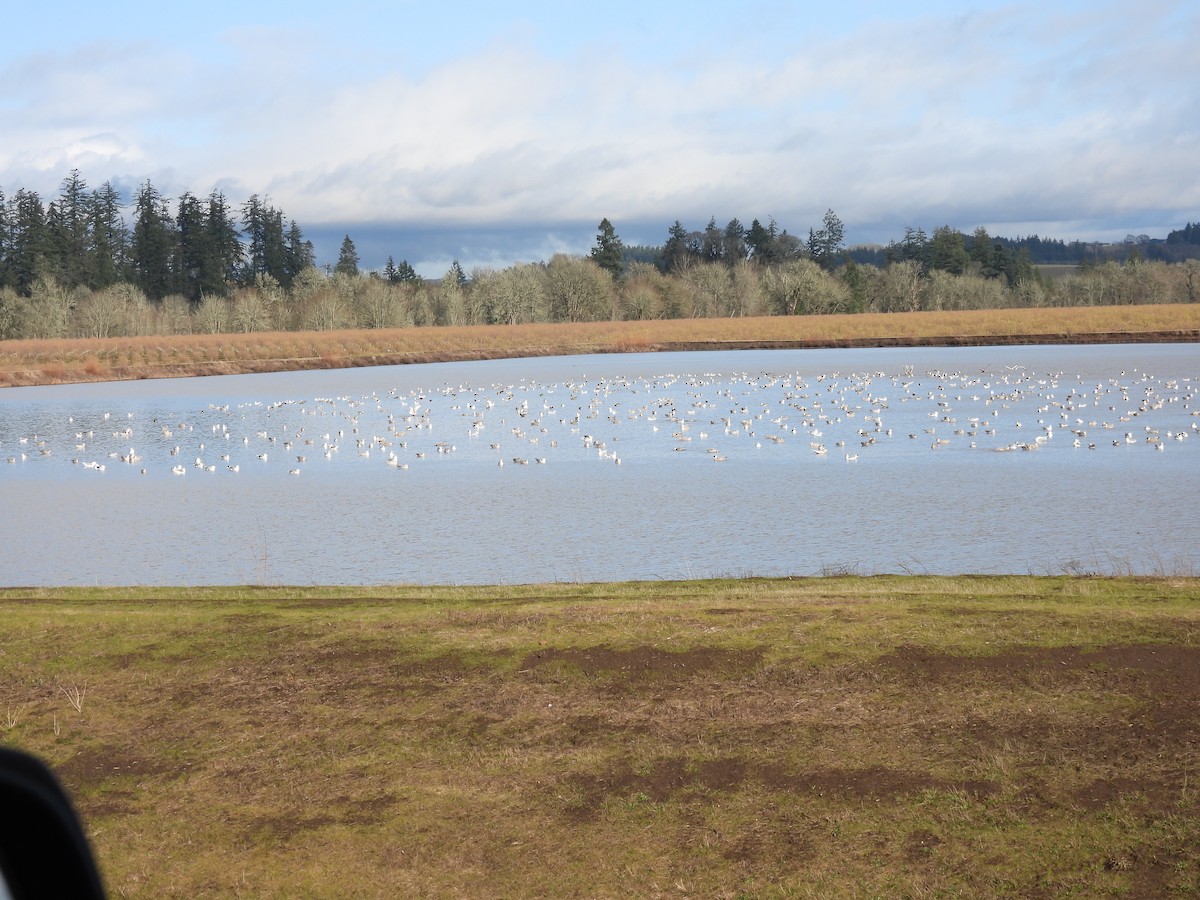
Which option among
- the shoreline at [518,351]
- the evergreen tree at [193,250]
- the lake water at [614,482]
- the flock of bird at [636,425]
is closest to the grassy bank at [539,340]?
the shoreline at [518,351]

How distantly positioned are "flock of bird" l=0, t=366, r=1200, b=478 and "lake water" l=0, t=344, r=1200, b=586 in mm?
168

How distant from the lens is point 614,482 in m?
26.4

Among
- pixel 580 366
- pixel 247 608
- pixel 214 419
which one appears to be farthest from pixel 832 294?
pixel 247 608

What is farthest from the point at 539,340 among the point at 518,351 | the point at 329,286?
the point at 329,286

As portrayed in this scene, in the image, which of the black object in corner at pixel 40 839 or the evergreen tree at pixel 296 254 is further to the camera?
the evergreen tree at pixel 296 254

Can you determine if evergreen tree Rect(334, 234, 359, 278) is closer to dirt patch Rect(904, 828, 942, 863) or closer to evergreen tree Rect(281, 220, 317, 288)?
evergreen tree Rect(281, 220, 317, 288)

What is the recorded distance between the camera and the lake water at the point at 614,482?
1827 cm

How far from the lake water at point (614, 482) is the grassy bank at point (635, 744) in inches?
230

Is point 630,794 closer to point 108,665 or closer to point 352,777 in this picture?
point 352,777

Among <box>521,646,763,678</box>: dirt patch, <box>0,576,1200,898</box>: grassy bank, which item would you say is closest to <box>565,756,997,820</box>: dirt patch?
<box>0,576,1200,898</box>: grassy bank

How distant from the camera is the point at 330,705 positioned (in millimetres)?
9281

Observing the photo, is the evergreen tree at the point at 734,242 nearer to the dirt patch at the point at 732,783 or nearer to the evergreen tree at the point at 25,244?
the evergreen tree at the point at 25,244

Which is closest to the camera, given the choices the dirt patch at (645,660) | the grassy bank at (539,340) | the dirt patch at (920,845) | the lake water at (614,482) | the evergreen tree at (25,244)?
the dirt patch at (920,845)

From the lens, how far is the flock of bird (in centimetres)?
3125
